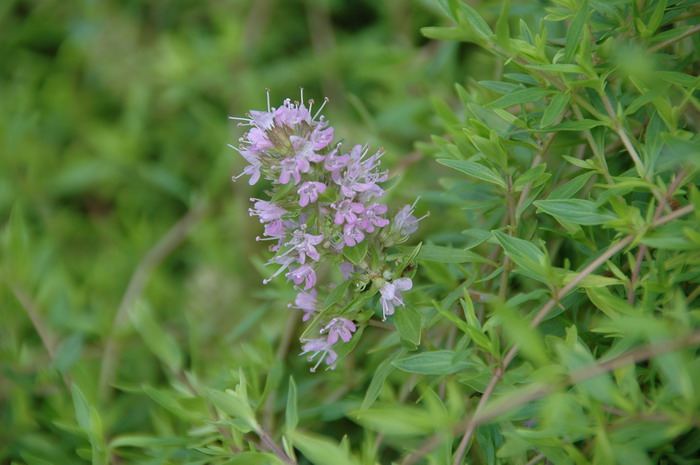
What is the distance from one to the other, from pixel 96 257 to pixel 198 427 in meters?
0.88

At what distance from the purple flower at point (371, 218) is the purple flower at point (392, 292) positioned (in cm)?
7

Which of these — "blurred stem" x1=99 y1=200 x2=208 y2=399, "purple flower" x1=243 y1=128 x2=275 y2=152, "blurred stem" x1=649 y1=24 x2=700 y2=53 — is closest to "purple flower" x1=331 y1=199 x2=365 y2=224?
"purple flower" x1=243 y1=128 x2=275 y2=152

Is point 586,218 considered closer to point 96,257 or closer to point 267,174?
point 267,174

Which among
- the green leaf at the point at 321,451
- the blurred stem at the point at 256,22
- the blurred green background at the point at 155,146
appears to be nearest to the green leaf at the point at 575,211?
the green leaf at the point at 321,451

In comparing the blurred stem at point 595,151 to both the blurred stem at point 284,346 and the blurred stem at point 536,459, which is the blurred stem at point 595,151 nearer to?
the blurred stem at point 536,459

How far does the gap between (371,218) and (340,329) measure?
15 centimetres

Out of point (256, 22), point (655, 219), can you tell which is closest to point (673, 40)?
point (655, 219)

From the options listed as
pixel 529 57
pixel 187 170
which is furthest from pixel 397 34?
pixel 529 57

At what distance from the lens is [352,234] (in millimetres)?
752

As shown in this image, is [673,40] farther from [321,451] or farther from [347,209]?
[321,451]

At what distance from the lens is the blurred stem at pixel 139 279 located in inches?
49.7

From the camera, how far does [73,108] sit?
5.80 feet

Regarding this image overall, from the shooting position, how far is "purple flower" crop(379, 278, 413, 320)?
2.51 ft

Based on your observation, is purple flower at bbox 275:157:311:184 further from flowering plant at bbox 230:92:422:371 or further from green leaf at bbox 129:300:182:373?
green leaf at bbox 129:300:182:373
